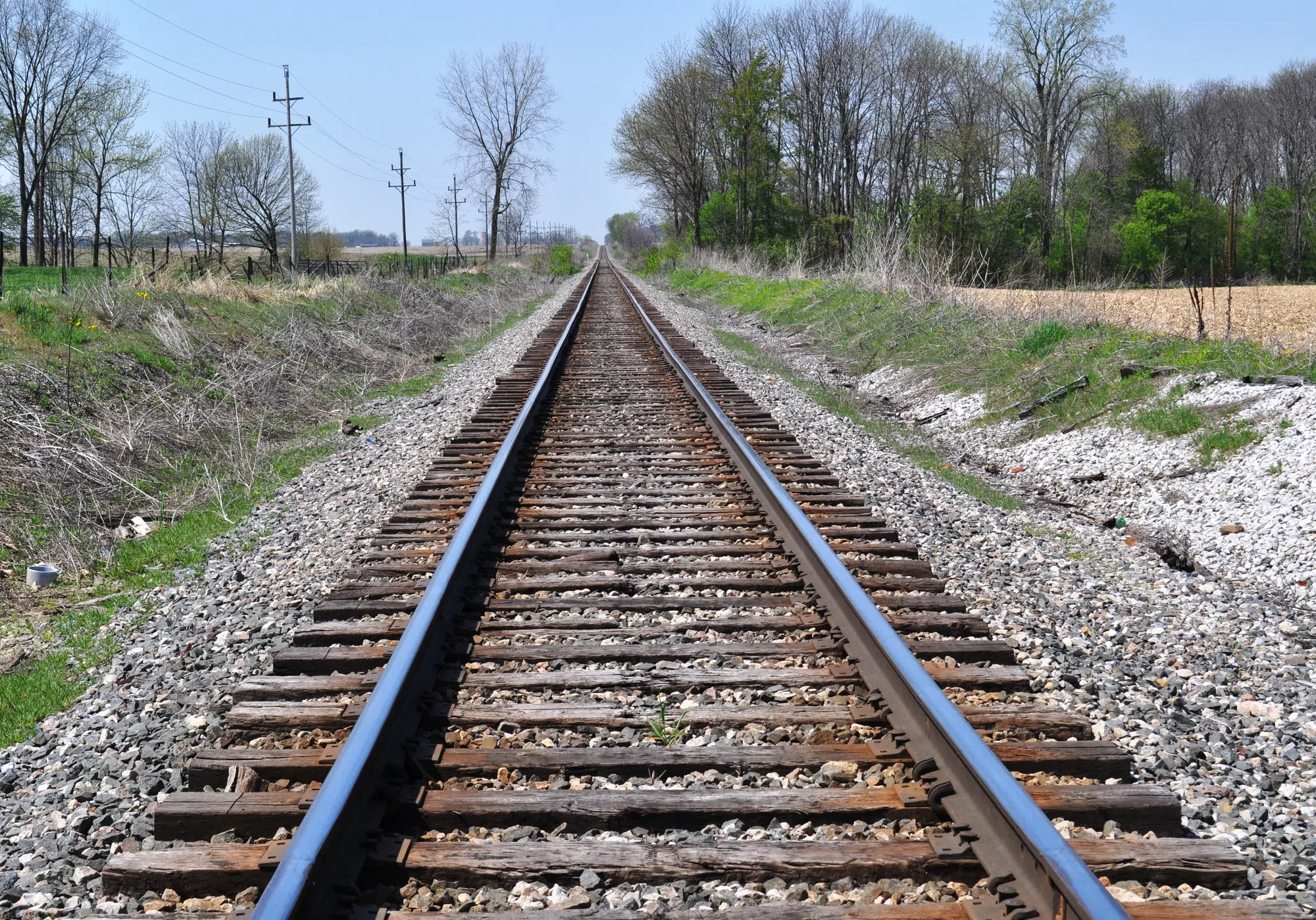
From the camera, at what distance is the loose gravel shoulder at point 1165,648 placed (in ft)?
8.75

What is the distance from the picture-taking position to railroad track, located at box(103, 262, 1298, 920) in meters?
2.24

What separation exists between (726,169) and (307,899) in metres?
48.0

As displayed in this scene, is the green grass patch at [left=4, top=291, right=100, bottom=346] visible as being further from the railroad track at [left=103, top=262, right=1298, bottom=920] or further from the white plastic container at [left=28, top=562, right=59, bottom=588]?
the railroad track at [left=103, top=262, right=1298, bottom=920]

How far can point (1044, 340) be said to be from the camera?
973 cm

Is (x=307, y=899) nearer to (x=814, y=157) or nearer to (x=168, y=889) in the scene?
(x=168, y=889)

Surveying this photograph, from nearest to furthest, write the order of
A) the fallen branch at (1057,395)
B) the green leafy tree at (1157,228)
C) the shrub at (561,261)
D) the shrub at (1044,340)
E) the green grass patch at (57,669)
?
the green grass patch at (57,669) → the fallen branch at (1057,395) → the shrub at (1044,340) → the green leafy tree at (1157,228) → the shrub at (561,261)

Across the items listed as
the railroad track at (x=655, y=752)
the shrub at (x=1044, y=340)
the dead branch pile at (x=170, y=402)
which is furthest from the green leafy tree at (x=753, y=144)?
the railroad track at (x=655, y=752)

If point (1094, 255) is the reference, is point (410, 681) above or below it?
below

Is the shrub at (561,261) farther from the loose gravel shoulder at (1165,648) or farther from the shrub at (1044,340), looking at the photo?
the loose gravel shoulder at (1165,648)

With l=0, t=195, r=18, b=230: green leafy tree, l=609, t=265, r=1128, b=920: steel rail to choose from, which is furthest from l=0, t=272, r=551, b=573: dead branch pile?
l=0, t=195, r=18, b=230: green leafy tree

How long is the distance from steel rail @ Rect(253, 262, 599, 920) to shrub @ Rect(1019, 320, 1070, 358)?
7188 mm

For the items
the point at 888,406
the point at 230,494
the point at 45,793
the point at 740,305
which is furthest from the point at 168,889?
the point at 740,305

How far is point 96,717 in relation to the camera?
3283 mm

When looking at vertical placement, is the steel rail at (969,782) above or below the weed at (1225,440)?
below
